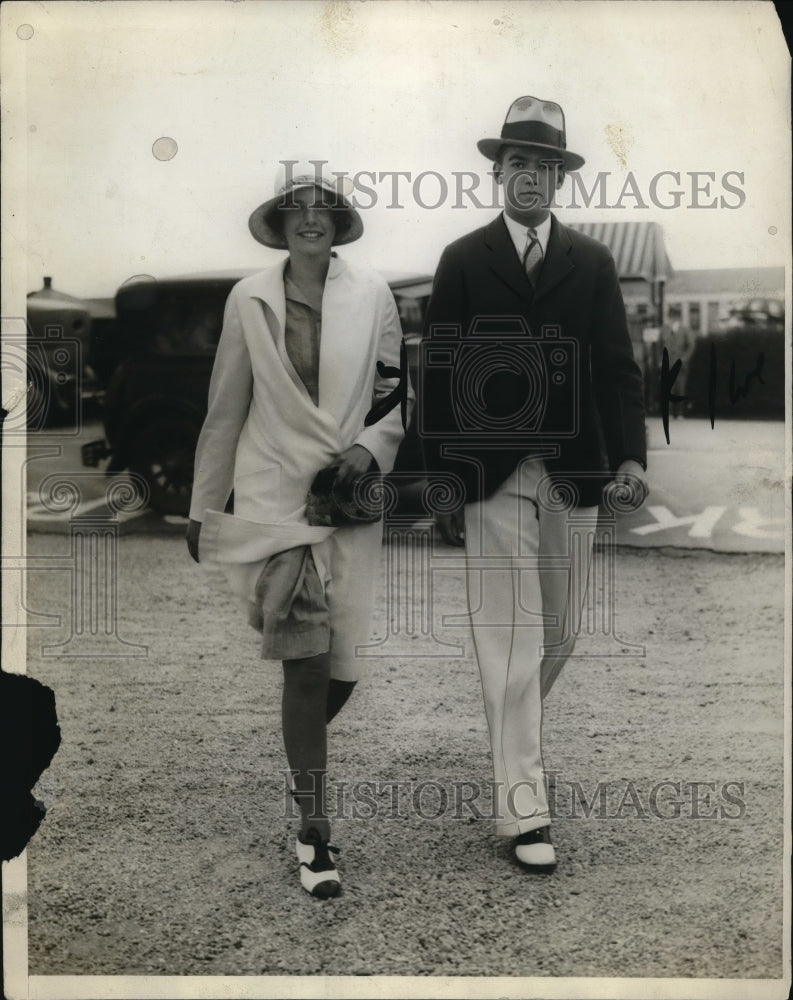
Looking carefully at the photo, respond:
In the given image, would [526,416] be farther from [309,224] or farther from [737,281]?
[309,224]

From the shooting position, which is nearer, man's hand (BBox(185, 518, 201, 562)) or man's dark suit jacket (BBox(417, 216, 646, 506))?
man's dark suit jacket (BBox(417, 216, 646, 506))

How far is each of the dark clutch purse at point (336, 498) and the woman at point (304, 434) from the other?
0.01 metres

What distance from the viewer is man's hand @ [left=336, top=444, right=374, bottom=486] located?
12.8 feet

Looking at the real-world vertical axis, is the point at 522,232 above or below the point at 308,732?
above

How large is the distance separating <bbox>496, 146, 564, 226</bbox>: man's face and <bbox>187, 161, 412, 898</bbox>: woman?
483 millimetres

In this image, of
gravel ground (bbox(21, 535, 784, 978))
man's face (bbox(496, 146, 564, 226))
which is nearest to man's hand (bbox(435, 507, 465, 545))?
gravel ground (bbox(21, 535, 784, 978))

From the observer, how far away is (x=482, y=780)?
13.2 ft

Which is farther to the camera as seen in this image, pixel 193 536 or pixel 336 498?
pixel 193 536

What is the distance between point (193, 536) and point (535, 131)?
5.43ft

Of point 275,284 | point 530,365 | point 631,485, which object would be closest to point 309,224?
point 275,284

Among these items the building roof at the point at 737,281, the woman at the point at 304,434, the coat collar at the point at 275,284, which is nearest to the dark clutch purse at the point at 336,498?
the woman at the point at 304,434

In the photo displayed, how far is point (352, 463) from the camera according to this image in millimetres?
3904

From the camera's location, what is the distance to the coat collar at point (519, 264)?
12.8 feet

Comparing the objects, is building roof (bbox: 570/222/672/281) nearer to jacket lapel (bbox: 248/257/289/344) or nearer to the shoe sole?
jacket lapel (bbox: 248/257/289/344)
